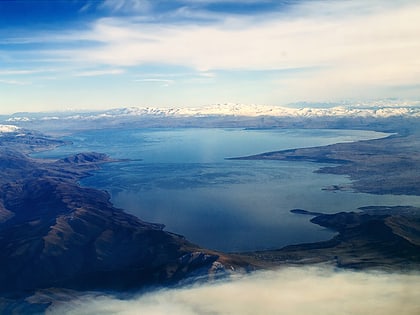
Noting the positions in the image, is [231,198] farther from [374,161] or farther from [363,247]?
[374,161]

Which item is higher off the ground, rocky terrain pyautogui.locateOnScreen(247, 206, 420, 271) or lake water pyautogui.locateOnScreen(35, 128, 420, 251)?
rocky terrain pyautogui.locateOnScreen(247, 206, 420, 271)

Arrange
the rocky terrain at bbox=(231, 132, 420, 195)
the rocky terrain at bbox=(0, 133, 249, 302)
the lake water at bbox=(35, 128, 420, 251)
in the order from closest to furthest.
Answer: the rocky terrain at bbox=(0, 133, 249, 302), the lake water at bbox=(35, 128, 420, 251), the rocky terrain at bbox=(231, 132, 420, 195)

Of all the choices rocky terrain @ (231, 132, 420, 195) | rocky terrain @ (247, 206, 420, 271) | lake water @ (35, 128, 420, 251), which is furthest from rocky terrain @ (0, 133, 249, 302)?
rocky terrain @ (231, 132, 420, 195)

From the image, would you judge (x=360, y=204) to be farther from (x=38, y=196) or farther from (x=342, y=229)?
(x=38, y=196)

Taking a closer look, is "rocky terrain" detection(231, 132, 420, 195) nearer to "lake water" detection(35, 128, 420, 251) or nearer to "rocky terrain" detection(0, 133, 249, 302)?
"lake water" detection(35, 128, 420, 251)

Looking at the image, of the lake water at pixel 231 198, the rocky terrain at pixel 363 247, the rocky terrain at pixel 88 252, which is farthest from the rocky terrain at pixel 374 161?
the rocky terrain at pixel 88 252

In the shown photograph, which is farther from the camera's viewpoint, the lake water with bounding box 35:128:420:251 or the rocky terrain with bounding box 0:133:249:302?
the lake water with bounding box 35:128:420:251

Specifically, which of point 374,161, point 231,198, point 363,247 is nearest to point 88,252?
point 363,247

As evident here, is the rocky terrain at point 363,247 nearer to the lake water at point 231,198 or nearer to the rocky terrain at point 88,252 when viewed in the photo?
the lake water at point 231,198

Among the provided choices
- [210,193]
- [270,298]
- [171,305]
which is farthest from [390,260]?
[210,193]

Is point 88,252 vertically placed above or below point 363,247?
below

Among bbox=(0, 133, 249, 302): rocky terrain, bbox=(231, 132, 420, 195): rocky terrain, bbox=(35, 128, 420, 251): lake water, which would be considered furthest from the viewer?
bbox=(231, 132, 420, 195): rocky terrain
